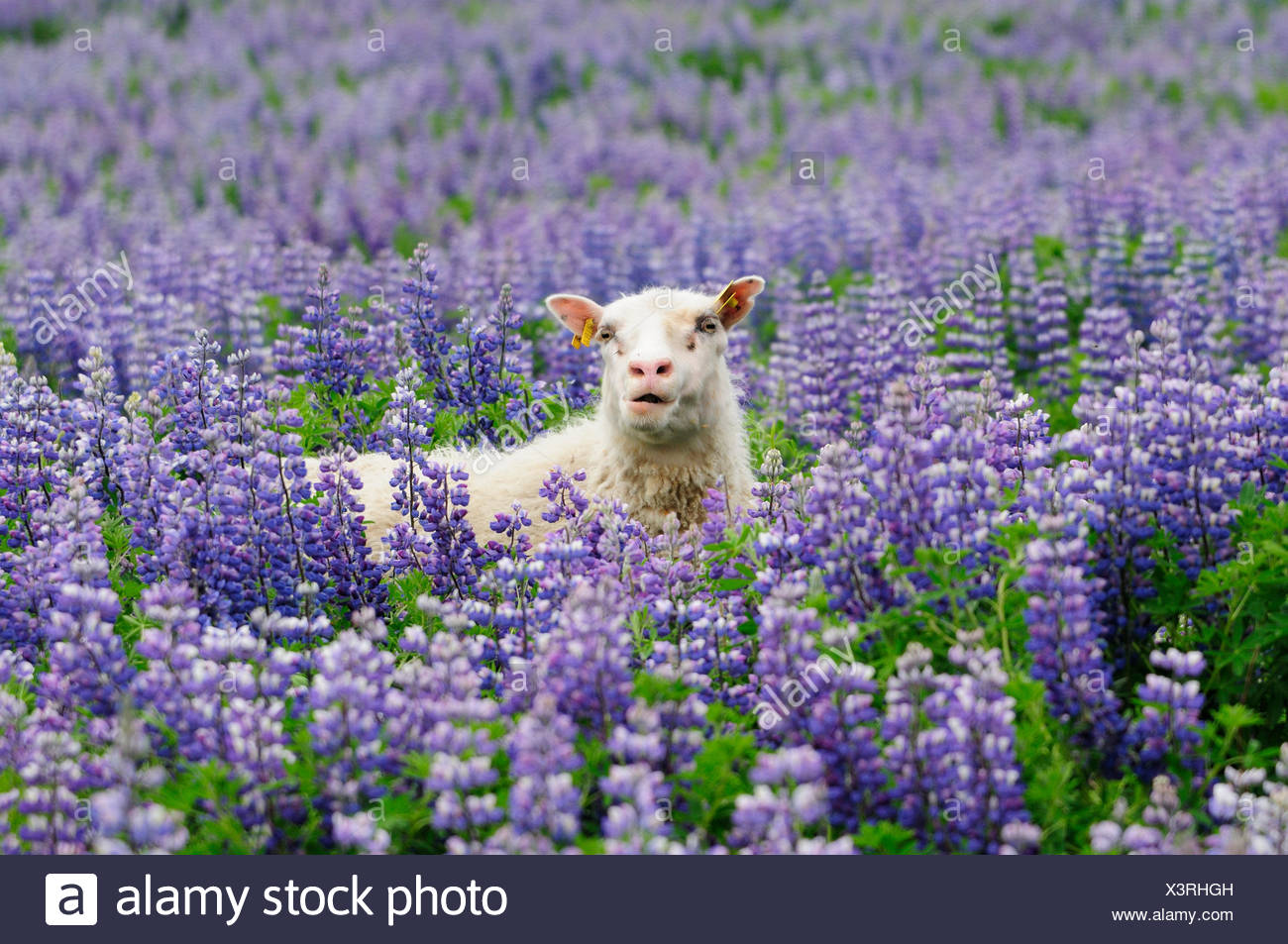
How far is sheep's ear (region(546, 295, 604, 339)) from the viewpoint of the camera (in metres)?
8.78

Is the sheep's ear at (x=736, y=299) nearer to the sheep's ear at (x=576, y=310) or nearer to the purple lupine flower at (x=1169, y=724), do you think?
the sheep's ear at (x=576, y=310)

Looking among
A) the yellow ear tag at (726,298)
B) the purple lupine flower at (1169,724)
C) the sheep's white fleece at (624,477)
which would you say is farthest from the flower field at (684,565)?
the yellow ear tag at (726,298)

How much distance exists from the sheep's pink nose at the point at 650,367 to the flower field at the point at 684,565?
0.73 meters

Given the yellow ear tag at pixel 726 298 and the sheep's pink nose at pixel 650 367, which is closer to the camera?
the sheep's pink nose at pixel 650 367

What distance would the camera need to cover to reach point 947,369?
441 inches

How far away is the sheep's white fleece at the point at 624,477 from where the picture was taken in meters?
8.06

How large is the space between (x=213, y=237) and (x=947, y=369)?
767cm

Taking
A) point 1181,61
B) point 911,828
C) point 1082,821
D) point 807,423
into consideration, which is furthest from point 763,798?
point 1181,61

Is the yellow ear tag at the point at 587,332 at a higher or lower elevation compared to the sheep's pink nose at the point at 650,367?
higher

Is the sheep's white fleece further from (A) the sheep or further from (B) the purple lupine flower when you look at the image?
(B) the purple lupine flower

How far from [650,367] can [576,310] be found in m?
1.33

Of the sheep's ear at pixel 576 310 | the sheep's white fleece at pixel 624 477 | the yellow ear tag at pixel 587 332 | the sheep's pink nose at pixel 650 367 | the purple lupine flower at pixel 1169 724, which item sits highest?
the sheep's ear at pixel 576 310

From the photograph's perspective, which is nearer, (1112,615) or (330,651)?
(330,651)

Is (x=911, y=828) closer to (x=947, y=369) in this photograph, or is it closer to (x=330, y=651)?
(x=330, y=651)
